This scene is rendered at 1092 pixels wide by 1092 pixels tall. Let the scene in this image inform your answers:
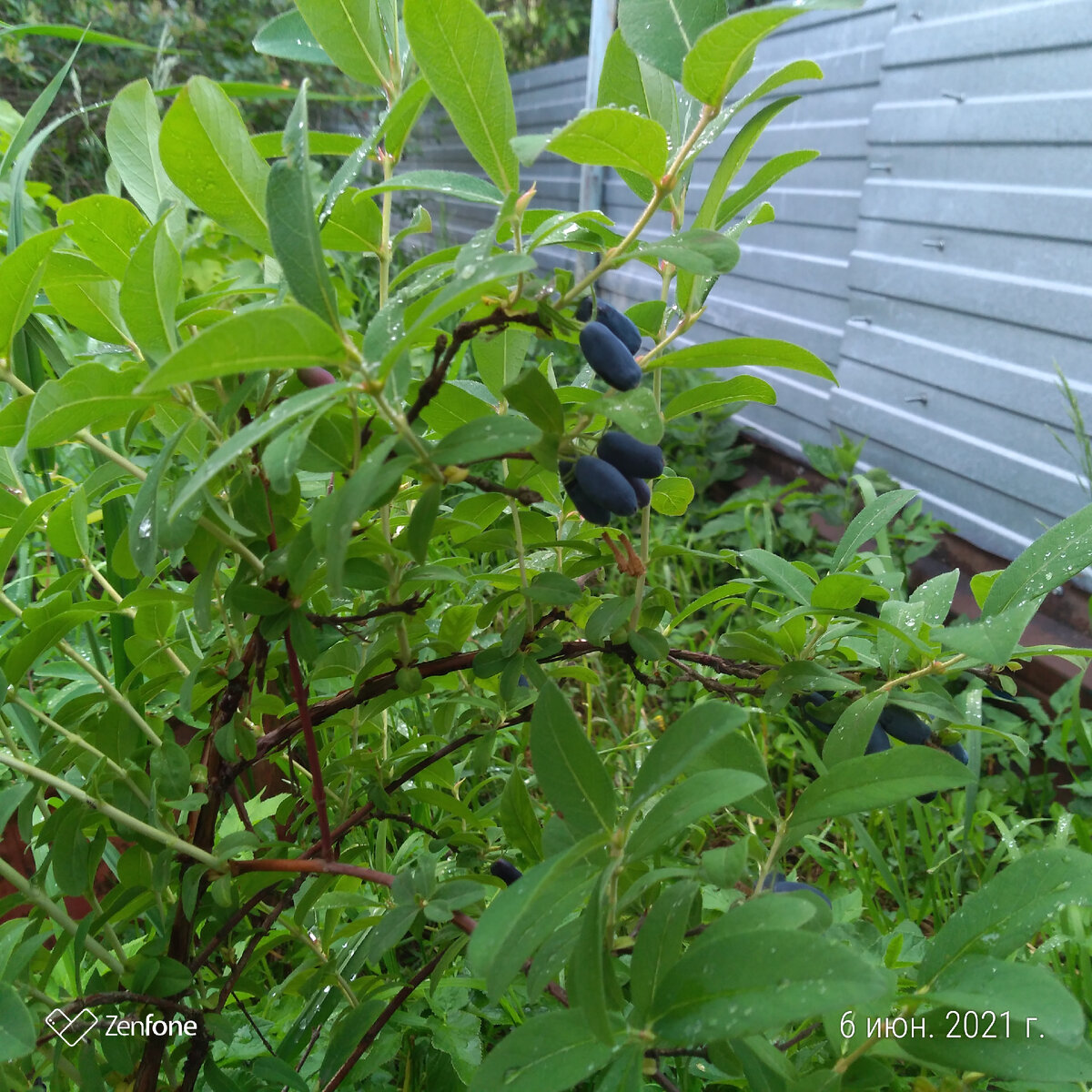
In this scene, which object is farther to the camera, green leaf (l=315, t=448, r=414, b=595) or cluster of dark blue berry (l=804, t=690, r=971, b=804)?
cluster of dark blue berry (l=804, t=690, r=971, b=804)

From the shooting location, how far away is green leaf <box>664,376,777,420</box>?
44cm

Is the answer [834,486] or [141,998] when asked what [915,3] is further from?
[141,998]

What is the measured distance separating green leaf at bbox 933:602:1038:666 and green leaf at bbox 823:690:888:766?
0.21 ft

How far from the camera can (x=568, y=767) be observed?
341 millimetres

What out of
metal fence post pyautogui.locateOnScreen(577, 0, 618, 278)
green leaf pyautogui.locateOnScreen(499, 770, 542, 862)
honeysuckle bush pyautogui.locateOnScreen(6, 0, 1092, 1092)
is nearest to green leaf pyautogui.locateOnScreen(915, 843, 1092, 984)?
honeysuckle bush pyautogui.locateOnScreen(6, 0, 1092, 1092)

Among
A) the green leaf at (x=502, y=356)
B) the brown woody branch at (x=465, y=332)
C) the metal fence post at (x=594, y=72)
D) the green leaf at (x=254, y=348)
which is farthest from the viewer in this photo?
the metal fence post at (x=594, y=72)

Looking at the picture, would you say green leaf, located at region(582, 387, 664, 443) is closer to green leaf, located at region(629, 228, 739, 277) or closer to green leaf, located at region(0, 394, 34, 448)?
green leaf, located at region(629, 228, 739, 277)

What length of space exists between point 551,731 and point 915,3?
2602 millimetres

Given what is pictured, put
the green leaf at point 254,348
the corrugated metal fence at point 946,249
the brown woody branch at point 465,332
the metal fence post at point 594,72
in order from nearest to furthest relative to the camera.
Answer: the green leaf at point 254,348
the brown woody branch at point 465,332
the corrugated metal fence at point 946,249
the metal fence post at point 594,72

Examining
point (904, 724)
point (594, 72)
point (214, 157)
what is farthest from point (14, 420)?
point (594, 72)

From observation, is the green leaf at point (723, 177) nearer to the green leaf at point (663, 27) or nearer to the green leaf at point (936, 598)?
the green leaf at point (663, 27)

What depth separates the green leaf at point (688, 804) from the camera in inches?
11.9

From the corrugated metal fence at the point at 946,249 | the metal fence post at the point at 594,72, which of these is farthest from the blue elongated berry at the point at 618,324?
the metal fence post at the point at 594,72

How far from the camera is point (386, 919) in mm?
425
